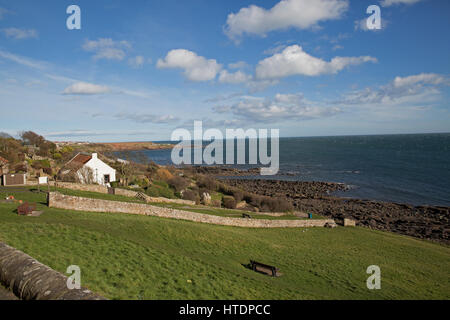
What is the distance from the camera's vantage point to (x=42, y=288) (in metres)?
4.96

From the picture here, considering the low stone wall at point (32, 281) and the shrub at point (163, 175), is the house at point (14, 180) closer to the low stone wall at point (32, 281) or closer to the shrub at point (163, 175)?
the shrub at point (163, 175)

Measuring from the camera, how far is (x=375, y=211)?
43.4m

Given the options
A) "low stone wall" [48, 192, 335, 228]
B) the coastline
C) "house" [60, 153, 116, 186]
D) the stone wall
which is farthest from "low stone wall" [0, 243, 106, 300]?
the coastline

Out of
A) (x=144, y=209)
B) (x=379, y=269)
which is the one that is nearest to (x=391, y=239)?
(x=379, y=269)

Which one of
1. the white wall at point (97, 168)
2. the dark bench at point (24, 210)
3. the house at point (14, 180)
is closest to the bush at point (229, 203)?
the white wall at point (97, 168)

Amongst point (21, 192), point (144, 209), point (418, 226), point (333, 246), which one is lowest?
point (418, 226)

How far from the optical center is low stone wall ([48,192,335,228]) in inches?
733

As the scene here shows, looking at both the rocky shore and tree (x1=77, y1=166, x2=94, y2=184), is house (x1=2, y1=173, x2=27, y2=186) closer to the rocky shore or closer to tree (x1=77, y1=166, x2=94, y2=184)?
tree (x1=77, y1=166, x2=94, y2=184)

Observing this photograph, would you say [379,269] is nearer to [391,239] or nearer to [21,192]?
[391,239]

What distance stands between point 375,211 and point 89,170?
44.3 meters

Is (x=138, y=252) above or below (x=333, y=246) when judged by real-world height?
above

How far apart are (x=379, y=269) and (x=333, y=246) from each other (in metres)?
5.68

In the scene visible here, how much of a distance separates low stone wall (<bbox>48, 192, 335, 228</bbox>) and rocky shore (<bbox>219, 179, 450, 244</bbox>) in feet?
39.7
